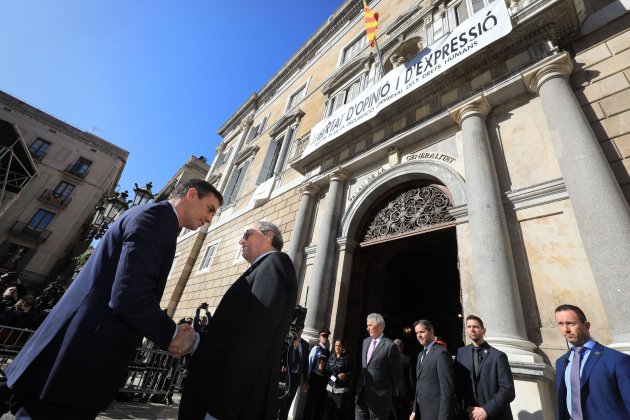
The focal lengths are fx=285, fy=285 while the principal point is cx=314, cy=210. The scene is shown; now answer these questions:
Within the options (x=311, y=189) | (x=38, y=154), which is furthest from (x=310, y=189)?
(x=38, y=154)

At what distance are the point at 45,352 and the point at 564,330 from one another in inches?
138

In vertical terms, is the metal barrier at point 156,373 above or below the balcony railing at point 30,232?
below

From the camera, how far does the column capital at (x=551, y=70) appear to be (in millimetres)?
4141

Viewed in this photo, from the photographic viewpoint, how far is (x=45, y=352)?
1.23 meters

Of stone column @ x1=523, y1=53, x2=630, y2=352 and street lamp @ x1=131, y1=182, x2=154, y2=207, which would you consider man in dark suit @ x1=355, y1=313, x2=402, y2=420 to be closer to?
stone column @ x1=523, y1=53, x2=630, y2=352

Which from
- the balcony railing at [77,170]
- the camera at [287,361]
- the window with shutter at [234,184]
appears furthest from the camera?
the balcony railing at [77,170]

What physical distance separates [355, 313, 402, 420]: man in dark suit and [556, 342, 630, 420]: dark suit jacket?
1.66 meters

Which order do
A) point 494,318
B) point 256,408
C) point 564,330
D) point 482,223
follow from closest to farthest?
1. point 256,408
2. point 564,330
3. point 494,318
4. point 482,223

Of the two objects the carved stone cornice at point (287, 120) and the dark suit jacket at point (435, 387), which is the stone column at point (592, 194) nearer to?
the dark suit jacket at point (435, 387)

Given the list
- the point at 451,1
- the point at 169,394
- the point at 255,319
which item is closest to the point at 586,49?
the point at 451,1

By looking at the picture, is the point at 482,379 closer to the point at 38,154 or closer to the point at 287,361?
the point at 287,361

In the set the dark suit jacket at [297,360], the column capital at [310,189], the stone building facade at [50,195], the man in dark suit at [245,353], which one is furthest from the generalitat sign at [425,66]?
the stone building facade at [50,195]

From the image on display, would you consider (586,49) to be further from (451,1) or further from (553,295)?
(451,1)

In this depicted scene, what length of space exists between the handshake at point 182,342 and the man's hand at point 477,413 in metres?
2.55
